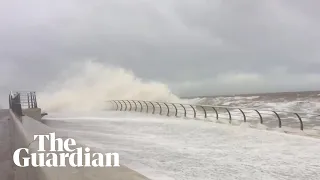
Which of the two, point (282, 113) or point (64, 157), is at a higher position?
point (64, 157)

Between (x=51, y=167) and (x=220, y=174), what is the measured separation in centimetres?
443

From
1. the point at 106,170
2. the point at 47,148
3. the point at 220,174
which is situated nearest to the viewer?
the point at 106,170

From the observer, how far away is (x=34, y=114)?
2345 cm

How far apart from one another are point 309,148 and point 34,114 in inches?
681

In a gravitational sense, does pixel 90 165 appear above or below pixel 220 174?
above

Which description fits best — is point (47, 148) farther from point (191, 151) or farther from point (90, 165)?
point (191, 151)

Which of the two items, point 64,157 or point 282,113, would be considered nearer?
point 64,157

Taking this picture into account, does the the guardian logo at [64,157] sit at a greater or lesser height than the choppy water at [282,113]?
greater

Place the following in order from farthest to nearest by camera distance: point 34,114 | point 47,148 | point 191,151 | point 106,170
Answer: point 34,114 < point 191,151 < point 47,148 < point 106,170

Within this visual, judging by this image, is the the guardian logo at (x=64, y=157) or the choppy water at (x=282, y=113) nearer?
the the guardian logo at (x=64, y=157)

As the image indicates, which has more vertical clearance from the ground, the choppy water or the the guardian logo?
Result: the the guardian logo

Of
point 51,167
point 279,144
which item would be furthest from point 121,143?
point 51,167

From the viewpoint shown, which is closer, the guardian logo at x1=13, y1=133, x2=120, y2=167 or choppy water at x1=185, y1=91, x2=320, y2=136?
the guardian logo at x1=13, y1=133, x2=120, y2=167

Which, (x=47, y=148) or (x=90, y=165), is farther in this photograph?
(x=47, y=148)
